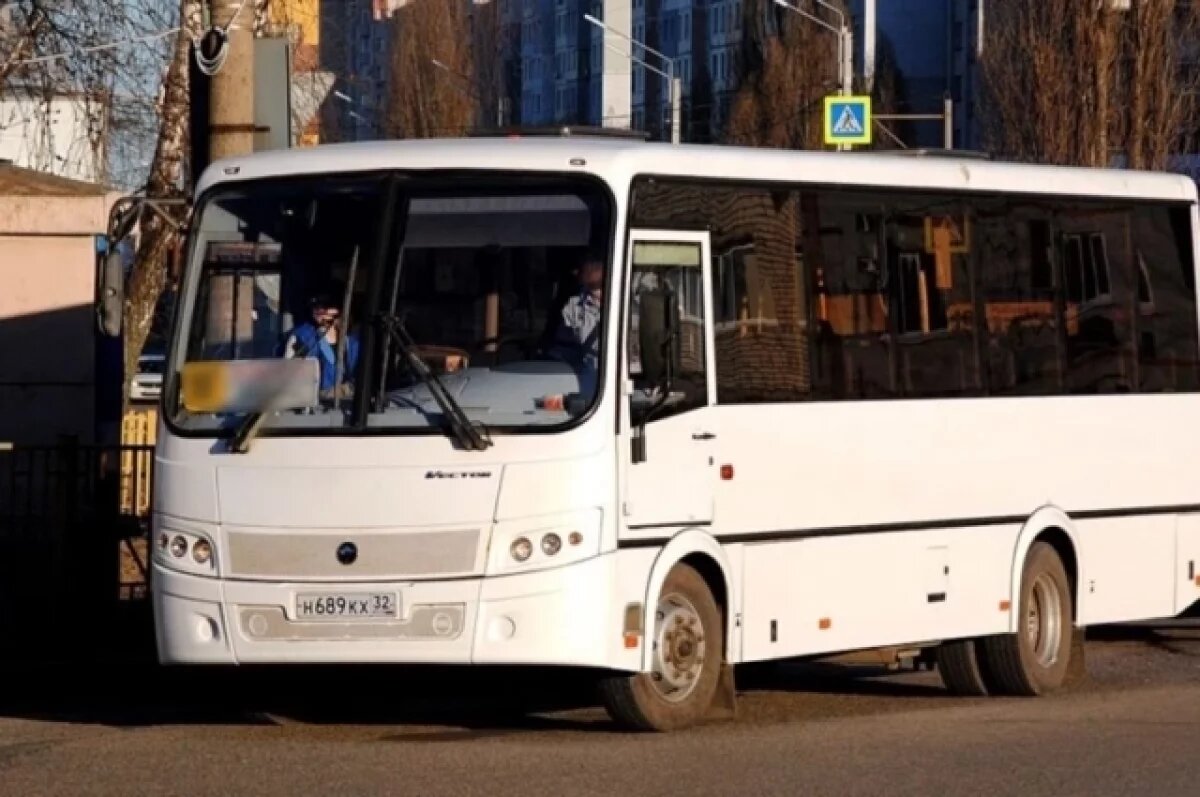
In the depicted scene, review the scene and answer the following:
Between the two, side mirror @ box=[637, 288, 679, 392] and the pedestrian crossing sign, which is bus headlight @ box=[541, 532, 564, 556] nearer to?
side mirror @ box=[637, 288, 679, 392]

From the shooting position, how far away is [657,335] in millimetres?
13180

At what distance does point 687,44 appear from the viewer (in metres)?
101

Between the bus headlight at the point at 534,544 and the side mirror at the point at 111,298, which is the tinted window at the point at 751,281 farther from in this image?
the side mirror at the point at 111,298

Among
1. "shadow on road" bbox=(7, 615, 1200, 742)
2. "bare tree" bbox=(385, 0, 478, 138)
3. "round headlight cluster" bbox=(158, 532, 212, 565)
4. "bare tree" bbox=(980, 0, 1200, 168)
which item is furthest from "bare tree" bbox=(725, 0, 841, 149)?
"round headlight cluster" bbox=(158, 532, 212, 565)

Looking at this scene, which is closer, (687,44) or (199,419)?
(199,419)

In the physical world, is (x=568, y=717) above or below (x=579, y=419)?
below

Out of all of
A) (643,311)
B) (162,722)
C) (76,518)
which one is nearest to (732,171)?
(643,311)

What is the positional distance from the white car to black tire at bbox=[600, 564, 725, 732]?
29.3 meters

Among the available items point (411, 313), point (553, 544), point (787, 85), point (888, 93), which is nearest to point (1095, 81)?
point (787, 85)

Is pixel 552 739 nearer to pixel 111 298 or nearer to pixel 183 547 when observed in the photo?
pixel 183 547

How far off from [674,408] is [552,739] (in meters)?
1.64

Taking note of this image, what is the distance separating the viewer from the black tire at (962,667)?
54.4ft

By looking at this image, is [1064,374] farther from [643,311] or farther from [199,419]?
[199,419]

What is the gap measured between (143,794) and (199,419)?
277 centimetres
